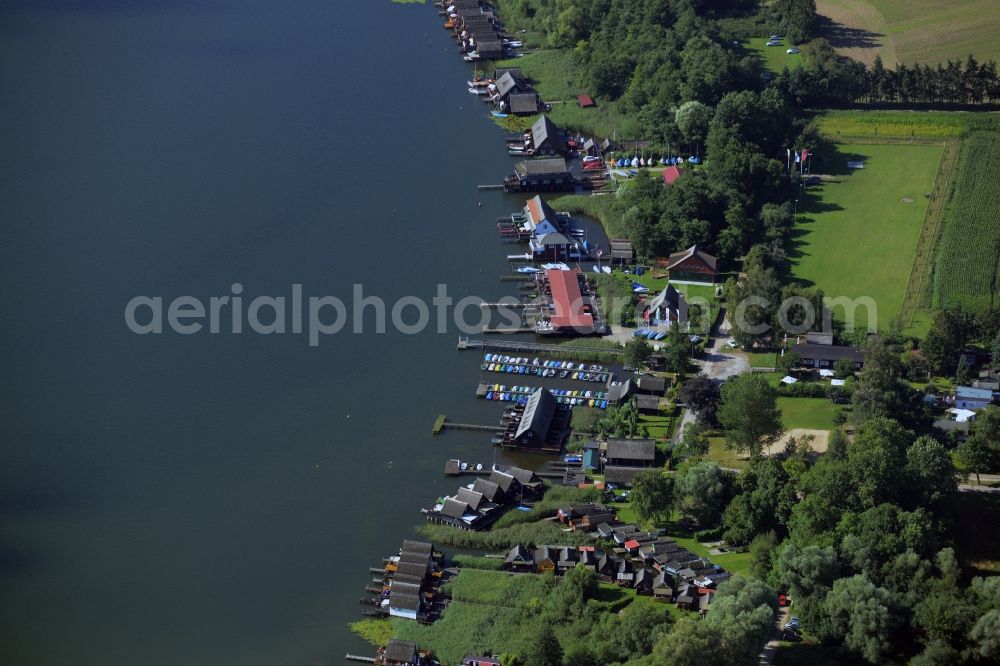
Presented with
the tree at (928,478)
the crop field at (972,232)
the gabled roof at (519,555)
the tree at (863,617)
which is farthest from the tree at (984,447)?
the gabled roof at (519,555)

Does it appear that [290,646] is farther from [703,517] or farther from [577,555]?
[703,517]

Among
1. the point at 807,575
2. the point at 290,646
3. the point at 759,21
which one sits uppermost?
the point at 759,21

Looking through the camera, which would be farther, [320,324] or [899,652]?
[320,324]

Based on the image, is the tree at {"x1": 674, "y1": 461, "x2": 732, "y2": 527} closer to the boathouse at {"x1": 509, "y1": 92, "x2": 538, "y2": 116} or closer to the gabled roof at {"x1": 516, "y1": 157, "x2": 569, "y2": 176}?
the gabled roof at {"x1": 516, "y1": 157, "x2": 569, "y2": 176}

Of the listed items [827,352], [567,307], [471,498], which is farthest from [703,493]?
[567,307]

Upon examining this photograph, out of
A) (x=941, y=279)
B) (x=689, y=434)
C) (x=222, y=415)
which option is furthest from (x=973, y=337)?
(x=222, y=415)

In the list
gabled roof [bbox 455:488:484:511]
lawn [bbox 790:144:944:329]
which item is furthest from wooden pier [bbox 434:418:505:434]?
lawn [bbox 790:144:944:329]

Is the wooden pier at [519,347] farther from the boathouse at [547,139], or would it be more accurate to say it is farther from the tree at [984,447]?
the boathouse at [547,139]
